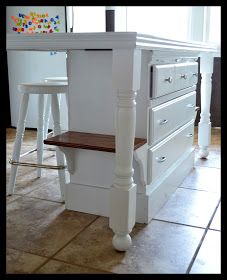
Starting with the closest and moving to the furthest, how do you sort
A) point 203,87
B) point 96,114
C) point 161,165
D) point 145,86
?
point 145,86
point 96,114
point 161,165
point 203,87

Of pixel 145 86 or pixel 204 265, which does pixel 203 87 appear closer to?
pixel 145 86

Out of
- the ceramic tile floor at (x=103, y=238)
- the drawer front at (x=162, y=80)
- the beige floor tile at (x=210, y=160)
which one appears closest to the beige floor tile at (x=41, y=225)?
the ceramic tile floor at (x=103, y=238)

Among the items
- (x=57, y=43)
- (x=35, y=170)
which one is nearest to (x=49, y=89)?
(x=57, y=43)

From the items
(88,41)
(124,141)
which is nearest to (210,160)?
(124,141)

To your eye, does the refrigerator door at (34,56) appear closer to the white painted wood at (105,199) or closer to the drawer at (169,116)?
the drawer at (169,116)

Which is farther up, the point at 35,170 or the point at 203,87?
the point at 203,87

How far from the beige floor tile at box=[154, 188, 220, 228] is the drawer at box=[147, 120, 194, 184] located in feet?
0.57

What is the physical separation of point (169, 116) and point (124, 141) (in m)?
0.64

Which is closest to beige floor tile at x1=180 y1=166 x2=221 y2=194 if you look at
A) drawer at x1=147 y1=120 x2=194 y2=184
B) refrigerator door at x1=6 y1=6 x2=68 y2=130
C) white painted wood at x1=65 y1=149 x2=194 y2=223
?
drawer at x1=147 y1=120 x2=194 y2=184

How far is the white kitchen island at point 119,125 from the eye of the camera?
1.31m

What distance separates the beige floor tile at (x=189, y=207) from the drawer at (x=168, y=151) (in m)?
0.17

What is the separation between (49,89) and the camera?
184 cm
